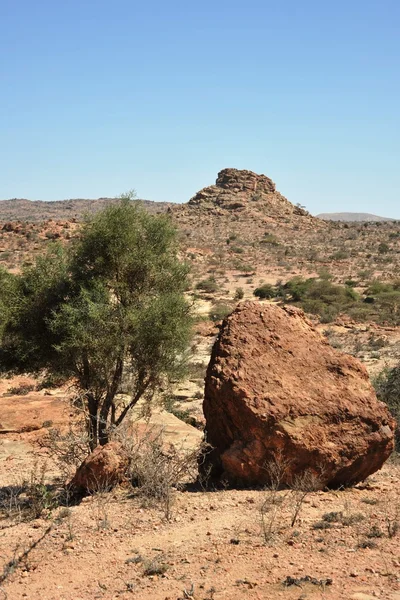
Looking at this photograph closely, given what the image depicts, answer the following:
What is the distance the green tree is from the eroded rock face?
4.37 feet

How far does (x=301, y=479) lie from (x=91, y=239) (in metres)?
4.88

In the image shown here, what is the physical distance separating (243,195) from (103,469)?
70404 mm

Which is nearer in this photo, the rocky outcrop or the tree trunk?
the rocky outcrop

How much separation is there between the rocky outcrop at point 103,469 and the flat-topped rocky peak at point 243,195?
2577 inches

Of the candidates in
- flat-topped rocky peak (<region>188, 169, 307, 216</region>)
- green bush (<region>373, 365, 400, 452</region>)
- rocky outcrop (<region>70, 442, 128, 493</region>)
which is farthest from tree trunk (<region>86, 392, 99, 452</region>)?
flat-topped rocky peak (<region>188, 169, 307, 216</region>)

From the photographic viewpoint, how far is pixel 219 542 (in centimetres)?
648

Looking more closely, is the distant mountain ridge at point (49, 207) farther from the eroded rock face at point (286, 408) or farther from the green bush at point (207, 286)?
the eroded rock face at point (286, 408)

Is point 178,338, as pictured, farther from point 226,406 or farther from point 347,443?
point 347,443

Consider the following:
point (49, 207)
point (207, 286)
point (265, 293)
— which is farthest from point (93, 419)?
point (49, 207)

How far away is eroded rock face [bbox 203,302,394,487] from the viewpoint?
25.9 feet

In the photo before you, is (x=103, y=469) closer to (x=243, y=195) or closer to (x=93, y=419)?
(x=93, y=419)

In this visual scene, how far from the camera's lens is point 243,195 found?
76500 mm

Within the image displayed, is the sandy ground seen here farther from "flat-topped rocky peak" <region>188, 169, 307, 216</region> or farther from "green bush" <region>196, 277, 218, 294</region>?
"flat-topped rocky peak" <region>188, 169, 307, 216</region>

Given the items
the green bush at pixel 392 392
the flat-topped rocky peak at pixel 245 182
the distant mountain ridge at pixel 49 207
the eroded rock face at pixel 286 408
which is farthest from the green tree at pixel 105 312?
the distant mountain ridge at pixel 49 207
